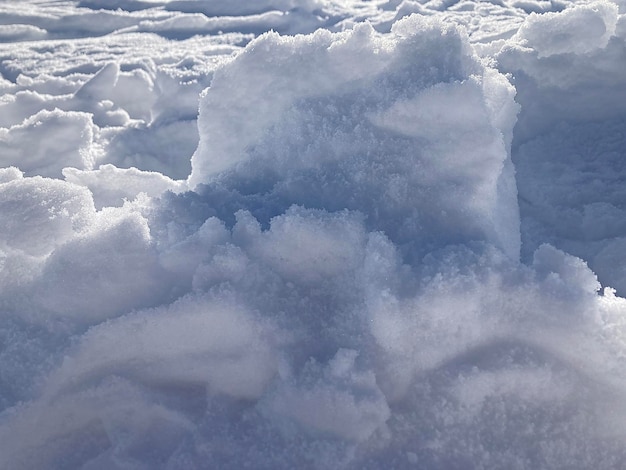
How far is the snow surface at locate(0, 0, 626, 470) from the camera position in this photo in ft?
5.93

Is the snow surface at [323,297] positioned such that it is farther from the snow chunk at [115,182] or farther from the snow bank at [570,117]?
the snow chunk at [115,182]

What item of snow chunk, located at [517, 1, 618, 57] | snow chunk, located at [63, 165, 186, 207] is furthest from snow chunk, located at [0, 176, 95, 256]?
snow chunk, located at [517, 1, 618, 57]

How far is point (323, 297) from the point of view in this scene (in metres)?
2.03

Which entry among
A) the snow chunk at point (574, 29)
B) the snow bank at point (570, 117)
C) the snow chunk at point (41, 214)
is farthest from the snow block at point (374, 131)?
the snow chunk at point (574, 29)

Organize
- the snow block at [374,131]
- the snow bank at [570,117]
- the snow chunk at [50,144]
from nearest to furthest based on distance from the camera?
the snow block at [374,131] < the snow bank at [570,117] < the snow chunk at [50,144]

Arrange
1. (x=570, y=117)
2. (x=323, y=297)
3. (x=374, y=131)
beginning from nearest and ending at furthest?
(x=323, y=297) < (x=374, y=131) < (x=570, y=117)

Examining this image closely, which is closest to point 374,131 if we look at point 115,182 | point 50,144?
point 115,182

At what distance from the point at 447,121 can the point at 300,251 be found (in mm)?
734

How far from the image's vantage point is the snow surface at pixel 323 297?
71.1 inches

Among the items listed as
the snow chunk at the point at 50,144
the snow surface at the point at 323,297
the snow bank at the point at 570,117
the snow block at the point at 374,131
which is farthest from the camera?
the snow chunk at the point at 50,144

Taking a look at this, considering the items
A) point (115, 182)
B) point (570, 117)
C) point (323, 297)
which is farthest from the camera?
point (570, 117)

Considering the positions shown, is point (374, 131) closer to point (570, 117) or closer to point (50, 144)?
point (570, 117)

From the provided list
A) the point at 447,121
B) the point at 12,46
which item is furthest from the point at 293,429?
the point at 12,46

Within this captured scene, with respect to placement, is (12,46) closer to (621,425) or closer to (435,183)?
(435,183)
